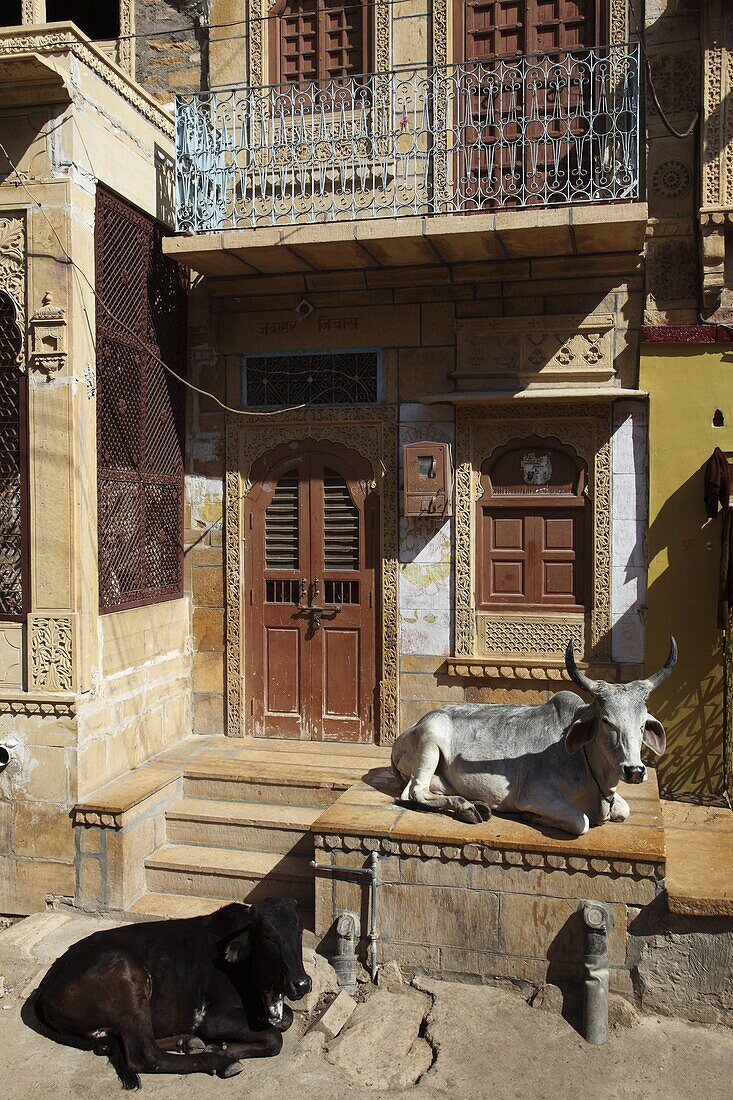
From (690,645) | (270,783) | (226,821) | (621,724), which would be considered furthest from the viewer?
(690,645)

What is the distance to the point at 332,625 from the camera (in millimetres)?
8164

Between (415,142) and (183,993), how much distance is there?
611 centimetres

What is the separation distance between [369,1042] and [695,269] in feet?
19.1

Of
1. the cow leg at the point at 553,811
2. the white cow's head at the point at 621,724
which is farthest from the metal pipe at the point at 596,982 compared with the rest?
the white cow's head at the point at 621,724

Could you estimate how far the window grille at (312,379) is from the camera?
8.02 meters

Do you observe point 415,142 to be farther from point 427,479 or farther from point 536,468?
point 536,468

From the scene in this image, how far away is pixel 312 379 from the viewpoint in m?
8.12

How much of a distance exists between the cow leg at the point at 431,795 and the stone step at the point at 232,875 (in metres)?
0.99

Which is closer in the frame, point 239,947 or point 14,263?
point 239,947

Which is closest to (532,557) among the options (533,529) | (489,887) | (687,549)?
(533,529)

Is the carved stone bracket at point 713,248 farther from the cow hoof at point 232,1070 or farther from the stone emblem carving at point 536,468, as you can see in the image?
the cow hoof at point 232,1070

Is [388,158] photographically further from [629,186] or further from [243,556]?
[243,556]

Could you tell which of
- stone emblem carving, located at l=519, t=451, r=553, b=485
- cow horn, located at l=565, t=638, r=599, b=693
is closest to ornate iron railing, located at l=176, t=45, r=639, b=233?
stone emblem carving, located at l=519, t=451, r=553, b=485

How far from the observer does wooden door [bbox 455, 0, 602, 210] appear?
7.36m
